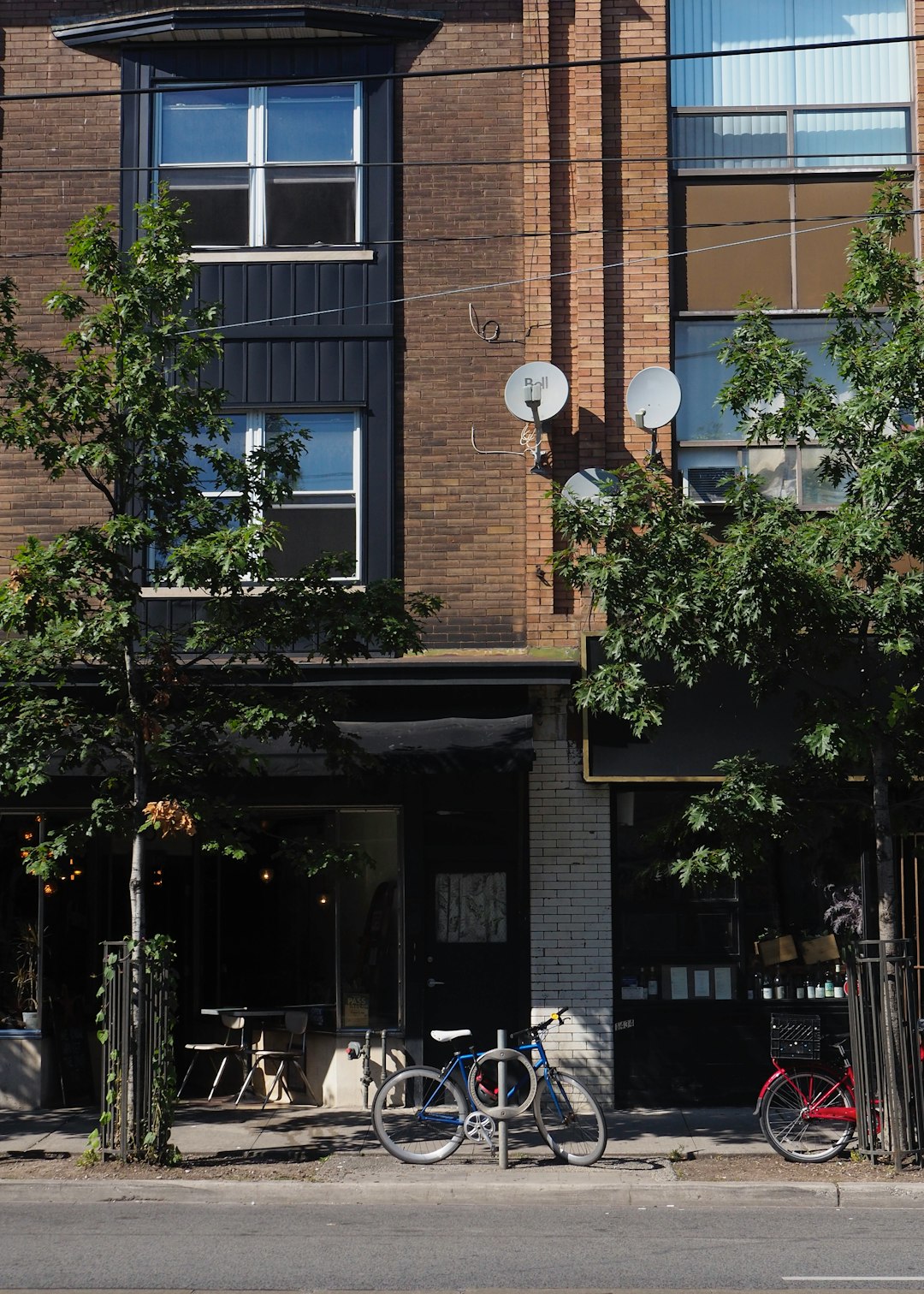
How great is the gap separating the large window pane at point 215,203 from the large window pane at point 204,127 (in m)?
0.16

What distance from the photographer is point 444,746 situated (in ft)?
41.0

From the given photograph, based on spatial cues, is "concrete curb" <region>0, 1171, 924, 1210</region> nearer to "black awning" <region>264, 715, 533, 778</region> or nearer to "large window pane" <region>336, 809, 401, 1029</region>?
"large window pane" <region>336, 809, 401, 1029</region>

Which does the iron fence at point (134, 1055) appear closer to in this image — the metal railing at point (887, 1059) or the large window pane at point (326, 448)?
the large window pane at point (326, 448)

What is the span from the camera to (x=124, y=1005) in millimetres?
10672

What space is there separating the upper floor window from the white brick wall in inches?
236

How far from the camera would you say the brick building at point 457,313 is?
43.6ft

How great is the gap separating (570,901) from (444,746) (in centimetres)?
202

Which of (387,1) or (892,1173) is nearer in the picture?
(892,1173)

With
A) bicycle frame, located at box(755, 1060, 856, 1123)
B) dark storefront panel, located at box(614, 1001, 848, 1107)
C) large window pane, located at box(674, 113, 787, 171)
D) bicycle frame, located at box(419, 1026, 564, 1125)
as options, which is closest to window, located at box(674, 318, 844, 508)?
large window pane, located at box(674, 113, 787, 171)

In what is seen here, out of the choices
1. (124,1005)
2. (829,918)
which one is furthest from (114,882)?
(829,918)

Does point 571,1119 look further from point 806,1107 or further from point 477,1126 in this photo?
point 806,1107

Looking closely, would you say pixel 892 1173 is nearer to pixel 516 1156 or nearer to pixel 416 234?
pixel 516 1156

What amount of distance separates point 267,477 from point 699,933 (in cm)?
585

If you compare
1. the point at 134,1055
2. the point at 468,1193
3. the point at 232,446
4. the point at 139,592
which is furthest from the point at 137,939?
the point at 232,446
